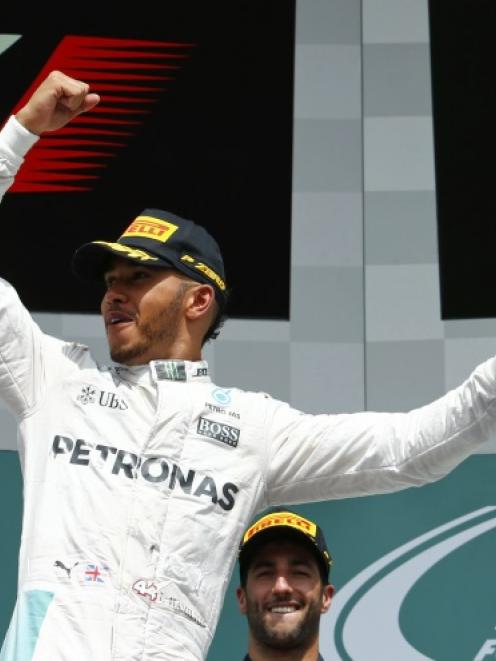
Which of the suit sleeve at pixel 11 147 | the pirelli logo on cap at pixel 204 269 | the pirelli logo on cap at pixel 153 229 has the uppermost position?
the suit sleeve at pixel 11 147

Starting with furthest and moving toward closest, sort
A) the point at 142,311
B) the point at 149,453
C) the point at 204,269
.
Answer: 1. the point at 204,269
2. the point at 142,311
3. the point at 149,453

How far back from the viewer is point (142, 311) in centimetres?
241

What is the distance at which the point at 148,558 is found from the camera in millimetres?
2168

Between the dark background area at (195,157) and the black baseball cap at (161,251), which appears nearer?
the black baseball cap at (161,251)

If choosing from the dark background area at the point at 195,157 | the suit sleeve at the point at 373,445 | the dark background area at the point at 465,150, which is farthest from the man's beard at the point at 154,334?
the dark background area at the point at 465,150

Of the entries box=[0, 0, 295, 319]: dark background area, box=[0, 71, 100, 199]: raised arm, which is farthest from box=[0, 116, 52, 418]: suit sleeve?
box=[0, 0, 295, 319]: dark background area

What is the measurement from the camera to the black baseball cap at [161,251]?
7.97ft

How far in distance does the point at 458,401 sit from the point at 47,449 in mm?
676

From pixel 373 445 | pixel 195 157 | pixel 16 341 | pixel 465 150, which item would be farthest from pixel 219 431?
pixel 465 150

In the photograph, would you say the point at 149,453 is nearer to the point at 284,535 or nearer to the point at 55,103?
the point at 284,535

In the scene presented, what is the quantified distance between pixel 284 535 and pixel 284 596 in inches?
4.9

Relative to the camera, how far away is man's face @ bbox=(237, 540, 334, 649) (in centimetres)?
254

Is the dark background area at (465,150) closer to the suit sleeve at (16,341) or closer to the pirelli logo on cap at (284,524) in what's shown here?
the pirelli logo on cap at (284,524)

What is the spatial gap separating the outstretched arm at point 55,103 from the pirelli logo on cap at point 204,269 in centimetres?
34
